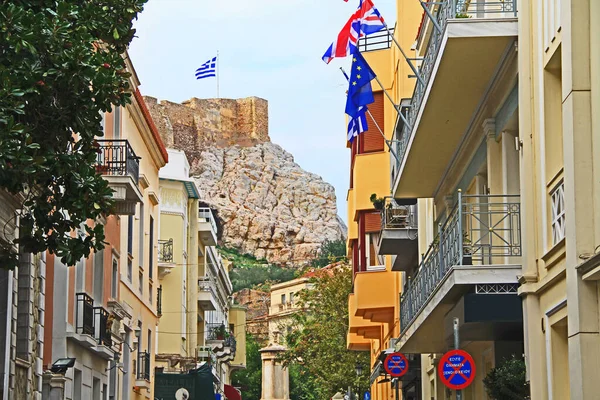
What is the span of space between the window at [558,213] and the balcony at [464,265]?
6.11 ft

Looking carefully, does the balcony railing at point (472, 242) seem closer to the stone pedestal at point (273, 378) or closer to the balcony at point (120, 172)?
the balcony at point (120, 172)

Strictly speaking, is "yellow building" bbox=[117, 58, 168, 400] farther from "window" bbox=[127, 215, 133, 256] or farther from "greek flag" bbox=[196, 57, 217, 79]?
"greek flag" bbox=[196, 57, 217, 79]

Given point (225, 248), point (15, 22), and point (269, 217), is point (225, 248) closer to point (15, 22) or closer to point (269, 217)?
point (269, 217)

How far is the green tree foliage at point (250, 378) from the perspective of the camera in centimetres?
10344

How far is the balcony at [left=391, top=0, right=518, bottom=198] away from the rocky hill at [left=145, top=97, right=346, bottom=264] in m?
120

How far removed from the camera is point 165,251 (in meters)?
49.6

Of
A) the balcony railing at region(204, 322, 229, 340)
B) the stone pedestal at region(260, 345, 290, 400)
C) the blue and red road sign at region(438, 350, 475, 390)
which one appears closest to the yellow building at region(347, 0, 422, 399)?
the blue and red road sign at region(438, 350, 475, 390)

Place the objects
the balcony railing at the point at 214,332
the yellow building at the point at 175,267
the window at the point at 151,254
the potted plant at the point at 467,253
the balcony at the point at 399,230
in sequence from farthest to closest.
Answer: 1. the balcony railing at the point at 214,332
2. the yellow building at the point at 175,267
3. the window at the point at 151,254
4. the balcony at the point at 399,230
5. the potted plant at the point at 467,253

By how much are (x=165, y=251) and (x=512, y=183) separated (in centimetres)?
3382

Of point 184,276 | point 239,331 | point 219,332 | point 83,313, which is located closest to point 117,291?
point 83,313

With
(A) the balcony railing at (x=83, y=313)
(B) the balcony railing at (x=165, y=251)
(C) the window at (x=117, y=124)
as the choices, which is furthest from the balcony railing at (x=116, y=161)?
(B) the balcony railing at (x=165, y=251)

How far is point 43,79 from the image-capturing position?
12086 millimetres

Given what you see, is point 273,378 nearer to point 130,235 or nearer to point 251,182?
point 130,235

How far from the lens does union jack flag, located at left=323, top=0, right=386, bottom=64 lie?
71.3ft
